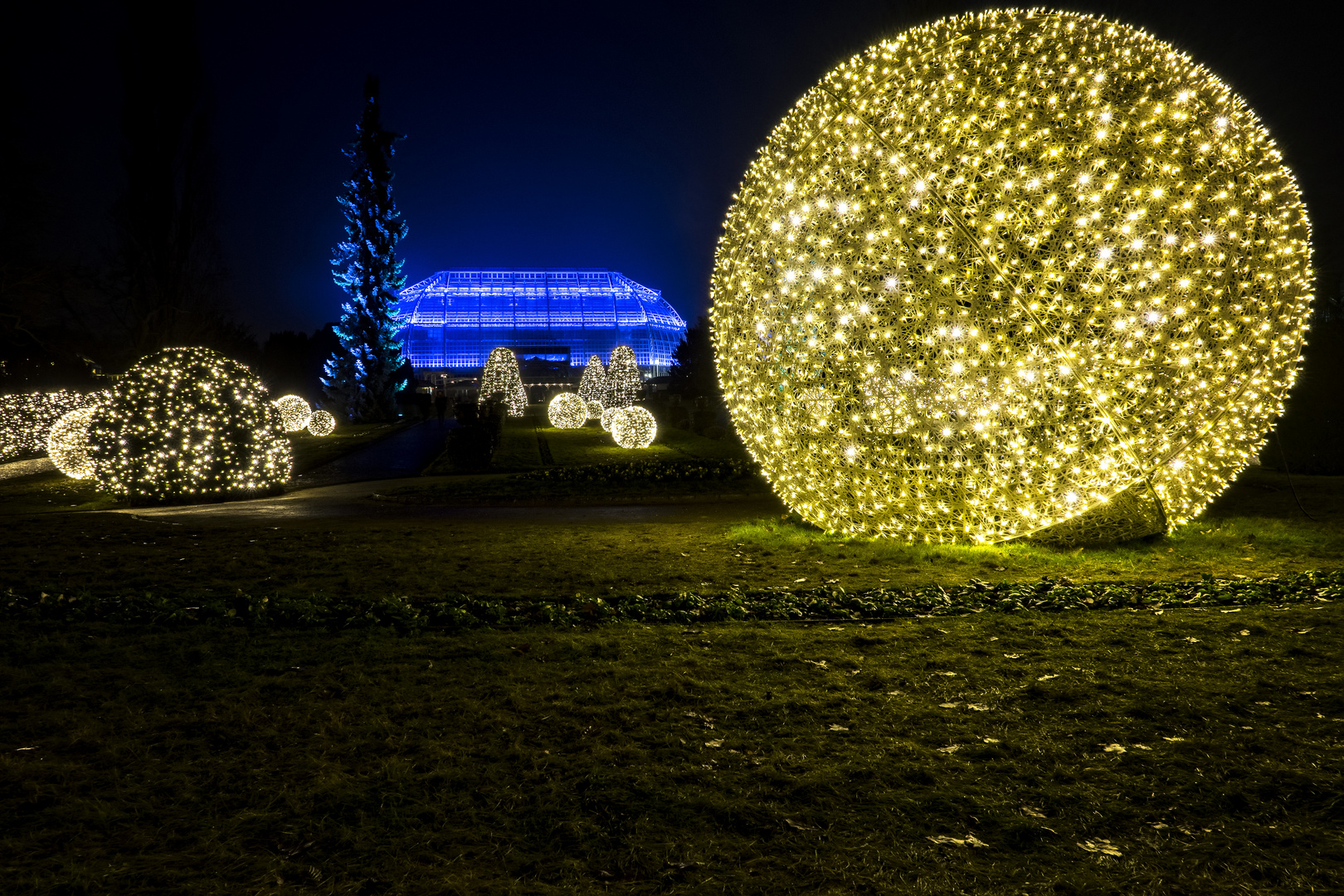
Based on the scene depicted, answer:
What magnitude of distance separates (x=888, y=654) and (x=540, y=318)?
260ft

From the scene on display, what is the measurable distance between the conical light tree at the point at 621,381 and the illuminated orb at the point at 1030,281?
80.5ft

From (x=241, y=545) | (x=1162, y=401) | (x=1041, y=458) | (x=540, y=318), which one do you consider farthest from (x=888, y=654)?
(x=540, y=318)

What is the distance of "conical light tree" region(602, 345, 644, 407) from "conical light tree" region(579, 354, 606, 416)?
0.98ft

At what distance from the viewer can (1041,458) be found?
6.60 m

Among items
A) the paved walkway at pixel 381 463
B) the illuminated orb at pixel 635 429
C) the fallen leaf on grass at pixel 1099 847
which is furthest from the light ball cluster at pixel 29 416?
the fallen leaf on grass at pixel 1099 847

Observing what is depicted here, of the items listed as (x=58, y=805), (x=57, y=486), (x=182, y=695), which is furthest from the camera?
(x=57, y=486)

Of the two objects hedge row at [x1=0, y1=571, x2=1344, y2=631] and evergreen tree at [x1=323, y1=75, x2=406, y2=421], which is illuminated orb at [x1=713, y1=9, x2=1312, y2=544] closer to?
hedge row at [x1=0, y1=571, x2=1344, y2=631]

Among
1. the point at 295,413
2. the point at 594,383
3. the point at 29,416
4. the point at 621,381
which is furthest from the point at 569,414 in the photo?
the point at 29,416

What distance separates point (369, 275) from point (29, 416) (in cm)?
1877

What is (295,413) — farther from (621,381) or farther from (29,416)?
(621,381)

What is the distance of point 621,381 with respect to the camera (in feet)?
105

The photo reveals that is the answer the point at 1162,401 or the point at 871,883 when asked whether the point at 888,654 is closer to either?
the point at 871,883

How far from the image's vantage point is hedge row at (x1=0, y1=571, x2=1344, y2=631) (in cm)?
559

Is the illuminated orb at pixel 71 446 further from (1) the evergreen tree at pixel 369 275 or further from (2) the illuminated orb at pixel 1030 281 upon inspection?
(1) the evergreen tree at pixel 369 275
